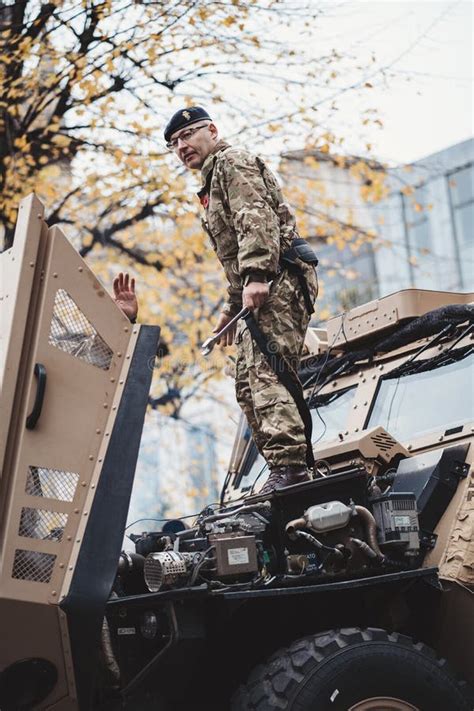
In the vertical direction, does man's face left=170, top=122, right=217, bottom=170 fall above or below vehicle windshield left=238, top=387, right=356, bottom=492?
above

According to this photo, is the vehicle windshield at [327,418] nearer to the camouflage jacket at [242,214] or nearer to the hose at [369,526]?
the camouflage jacket at [242,214]

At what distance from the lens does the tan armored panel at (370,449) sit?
5.35m

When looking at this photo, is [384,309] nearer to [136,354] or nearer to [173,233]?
[136,354]

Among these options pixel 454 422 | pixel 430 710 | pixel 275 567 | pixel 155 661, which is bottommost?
pixel 430 710

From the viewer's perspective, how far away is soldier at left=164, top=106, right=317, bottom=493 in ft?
16.0

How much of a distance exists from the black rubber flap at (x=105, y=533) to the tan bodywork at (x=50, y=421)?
3cm

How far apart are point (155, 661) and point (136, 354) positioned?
1.20 meters

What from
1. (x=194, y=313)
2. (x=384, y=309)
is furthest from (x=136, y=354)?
(x=194, y=313)

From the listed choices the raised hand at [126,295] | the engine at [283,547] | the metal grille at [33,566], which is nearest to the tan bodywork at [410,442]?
the engine at [283,547]

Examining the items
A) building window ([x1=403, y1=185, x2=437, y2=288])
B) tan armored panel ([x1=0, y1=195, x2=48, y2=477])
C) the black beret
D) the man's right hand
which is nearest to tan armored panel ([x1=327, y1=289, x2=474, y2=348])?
the man's right hand

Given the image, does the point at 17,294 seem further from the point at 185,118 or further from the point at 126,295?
the point at 185,118

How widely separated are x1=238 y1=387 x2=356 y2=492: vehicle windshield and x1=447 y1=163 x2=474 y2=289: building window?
53.9 feet

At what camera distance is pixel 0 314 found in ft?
13.9

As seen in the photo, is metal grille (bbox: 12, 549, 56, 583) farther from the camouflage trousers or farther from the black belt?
the black belt
